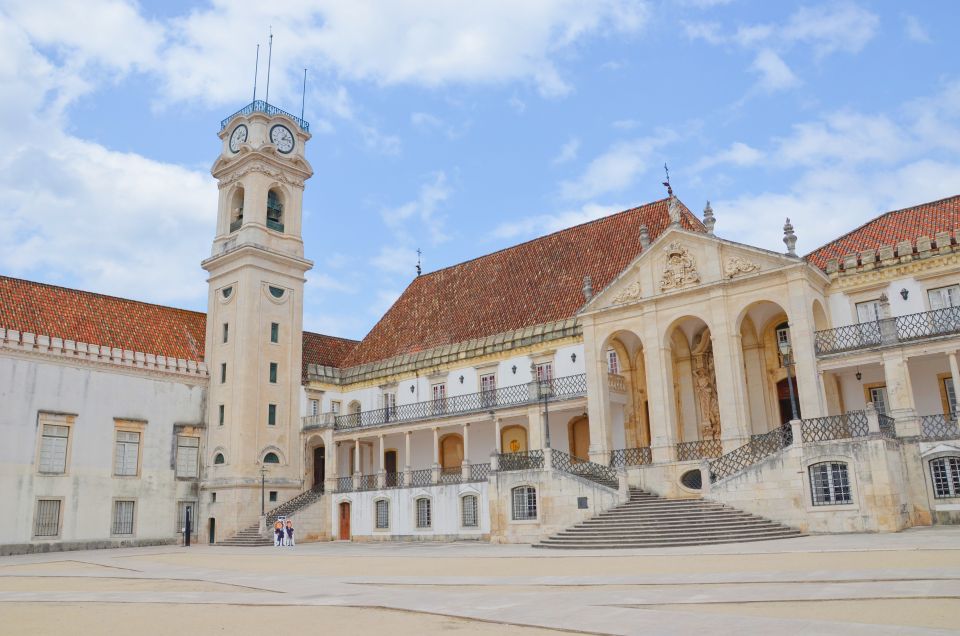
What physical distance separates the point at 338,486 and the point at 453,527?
25.2ft

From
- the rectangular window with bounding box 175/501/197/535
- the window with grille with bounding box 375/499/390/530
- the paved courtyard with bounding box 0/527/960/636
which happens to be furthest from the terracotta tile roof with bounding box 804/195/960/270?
the rectangular window with bounding box 175/501/197/535

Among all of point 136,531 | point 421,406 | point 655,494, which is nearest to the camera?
point 655,494

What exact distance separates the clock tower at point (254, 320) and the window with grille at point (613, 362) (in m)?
15.1

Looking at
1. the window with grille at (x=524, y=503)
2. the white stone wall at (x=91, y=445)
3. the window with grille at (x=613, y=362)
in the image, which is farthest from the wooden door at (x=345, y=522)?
the window with grille at (x=613, y=362)

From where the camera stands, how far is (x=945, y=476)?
1942 centimetres

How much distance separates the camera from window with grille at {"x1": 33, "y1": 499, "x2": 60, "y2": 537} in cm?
2817

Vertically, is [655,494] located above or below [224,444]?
below

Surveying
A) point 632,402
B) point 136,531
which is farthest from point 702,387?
point 136,531

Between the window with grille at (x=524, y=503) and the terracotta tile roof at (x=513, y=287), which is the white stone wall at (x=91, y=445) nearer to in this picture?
the terracotta tile roof at (x=513, y=287)

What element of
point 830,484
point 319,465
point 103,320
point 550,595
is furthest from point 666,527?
point 103,320

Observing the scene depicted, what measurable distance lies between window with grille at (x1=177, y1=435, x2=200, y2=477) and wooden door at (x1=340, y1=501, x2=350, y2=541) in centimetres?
704

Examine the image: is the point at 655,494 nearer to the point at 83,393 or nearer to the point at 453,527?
the point at 453,527

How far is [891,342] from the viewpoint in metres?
21.4

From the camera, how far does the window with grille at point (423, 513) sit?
93.0 ft
